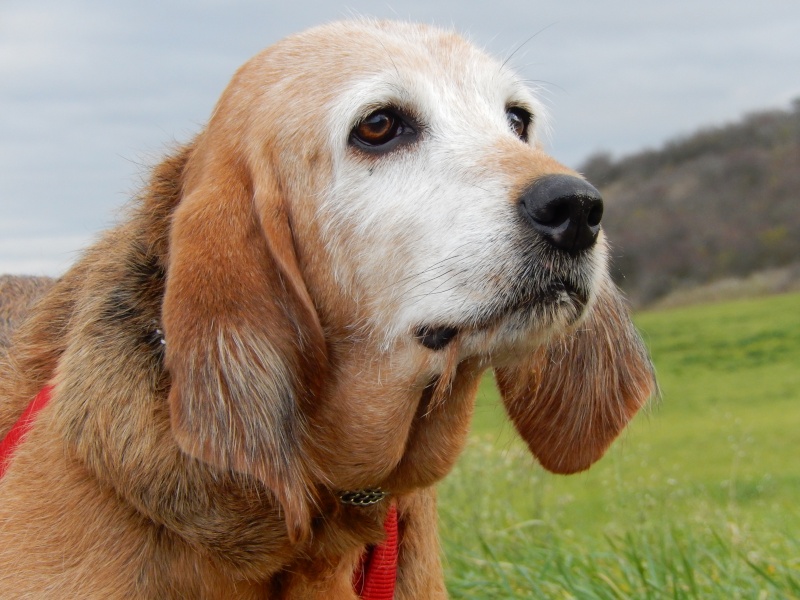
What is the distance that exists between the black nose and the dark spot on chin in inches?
15.8

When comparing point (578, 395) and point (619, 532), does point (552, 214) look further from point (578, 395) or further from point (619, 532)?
point (619, 532)

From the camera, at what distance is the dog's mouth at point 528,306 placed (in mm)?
2676

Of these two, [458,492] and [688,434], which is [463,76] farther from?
[688,434]

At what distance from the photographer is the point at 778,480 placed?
9969 mm

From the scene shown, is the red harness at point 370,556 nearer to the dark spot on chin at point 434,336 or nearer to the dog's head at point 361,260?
the dog's head at point 361,260

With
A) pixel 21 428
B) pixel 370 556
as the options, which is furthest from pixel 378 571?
pixel 21 428

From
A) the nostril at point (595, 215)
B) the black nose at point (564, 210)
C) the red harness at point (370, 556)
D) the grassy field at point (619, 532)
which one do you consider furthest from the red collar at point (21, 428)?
the nostril at point (595, 215)

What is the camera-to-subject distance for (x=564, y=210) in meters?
2.56

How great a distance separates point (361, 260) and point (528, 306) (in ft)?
1.75

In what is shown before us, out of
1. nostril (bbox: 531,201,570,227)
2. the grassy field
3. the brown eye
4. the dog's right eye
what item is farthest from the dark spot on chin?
the brown eye

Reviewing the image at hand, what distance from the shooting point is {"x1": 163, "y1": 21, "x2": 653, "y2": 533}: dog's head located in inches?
104

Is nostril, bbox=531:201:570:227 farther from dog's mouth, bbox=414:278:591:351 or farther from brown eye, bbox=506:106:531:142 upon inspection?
brown eye, bbox=506:106:531:142

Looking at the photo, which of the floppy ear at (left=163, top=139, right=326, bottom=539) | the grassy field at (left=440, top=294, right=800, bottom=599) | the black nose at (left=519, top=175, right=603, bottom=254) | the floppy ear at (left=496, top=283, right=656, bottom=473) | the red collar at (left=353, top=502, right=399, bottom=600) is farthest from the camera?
the grassy field at (left=440, top=294, right=800, bottom=599)

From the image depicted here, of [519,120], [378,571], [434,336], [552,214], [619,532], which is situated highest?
[552,214]
